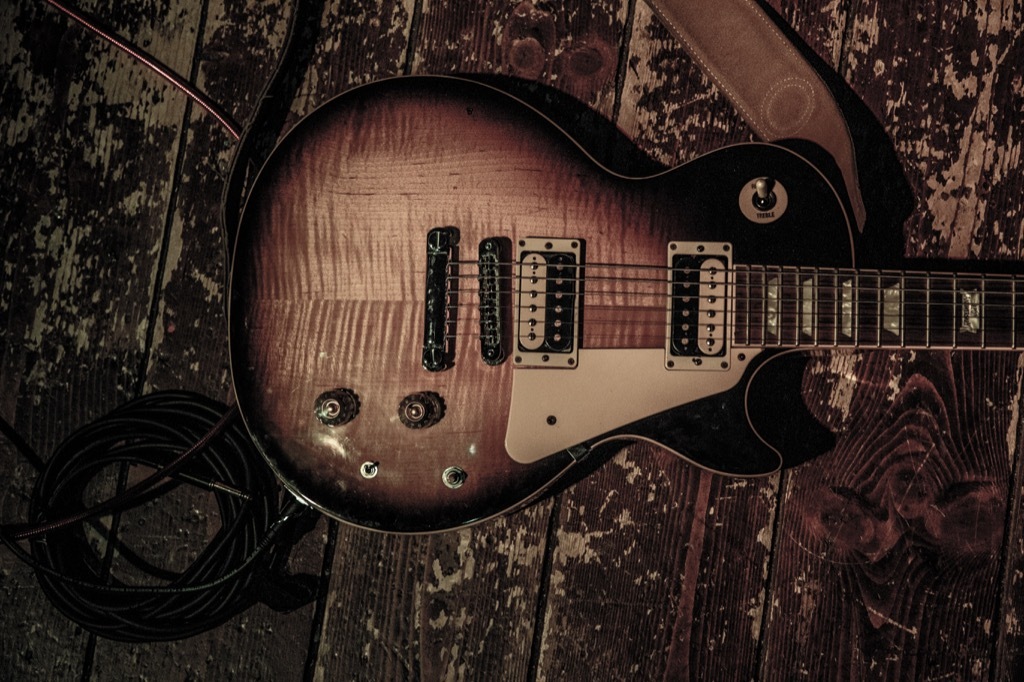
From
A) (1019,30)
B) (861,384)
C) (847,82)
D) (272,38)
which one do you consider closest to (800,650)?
(861,384)

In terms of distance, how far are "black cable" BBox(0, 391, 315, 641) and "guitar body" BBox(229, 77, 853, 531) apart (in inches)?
7.7

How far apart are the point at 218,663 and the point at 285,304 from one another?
0.70 meters

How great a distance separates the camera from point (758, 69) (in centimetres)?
121

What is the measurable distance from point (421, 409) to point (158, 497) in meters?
0.59

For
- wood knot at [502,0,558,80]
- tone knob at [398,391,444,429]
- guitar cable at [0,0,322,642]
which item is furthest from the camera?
wood knot at [502,0,558,80]

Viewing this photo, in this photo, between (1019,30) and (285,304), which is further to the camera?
(1019,30)

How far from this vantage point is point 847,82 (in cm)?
124

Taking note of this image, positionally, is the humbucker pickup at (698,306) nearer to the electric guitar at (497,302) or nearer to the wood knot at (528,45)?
the electric guitar at (497,302)

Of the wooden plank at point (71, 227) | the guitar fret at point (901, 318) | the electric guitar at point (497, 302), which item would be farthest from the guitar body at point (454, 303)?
the wooden plank at point (71, 227)

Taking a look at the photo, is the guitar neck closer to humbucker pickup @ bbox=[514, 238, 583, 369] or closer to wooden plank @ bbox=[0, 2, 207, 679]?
humbucker pickup @ bbox=[514, 238, 583, 369]

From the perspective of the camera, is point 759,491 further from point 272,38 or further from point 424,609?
point 272,38

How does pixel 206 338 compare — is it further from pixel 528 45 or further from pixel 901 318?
pixel 901 318

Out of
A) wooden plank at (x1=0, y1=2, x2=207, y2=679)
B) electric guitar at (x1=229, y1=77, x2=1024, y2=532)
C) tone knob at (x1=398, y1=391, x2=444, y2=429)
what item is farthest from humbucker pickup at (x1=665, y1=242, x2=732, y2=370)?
wooden plank at (x1=0, y1=2, x2=207, y2=679)

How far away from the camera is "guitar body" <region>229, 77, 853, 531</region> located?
1021 mm
